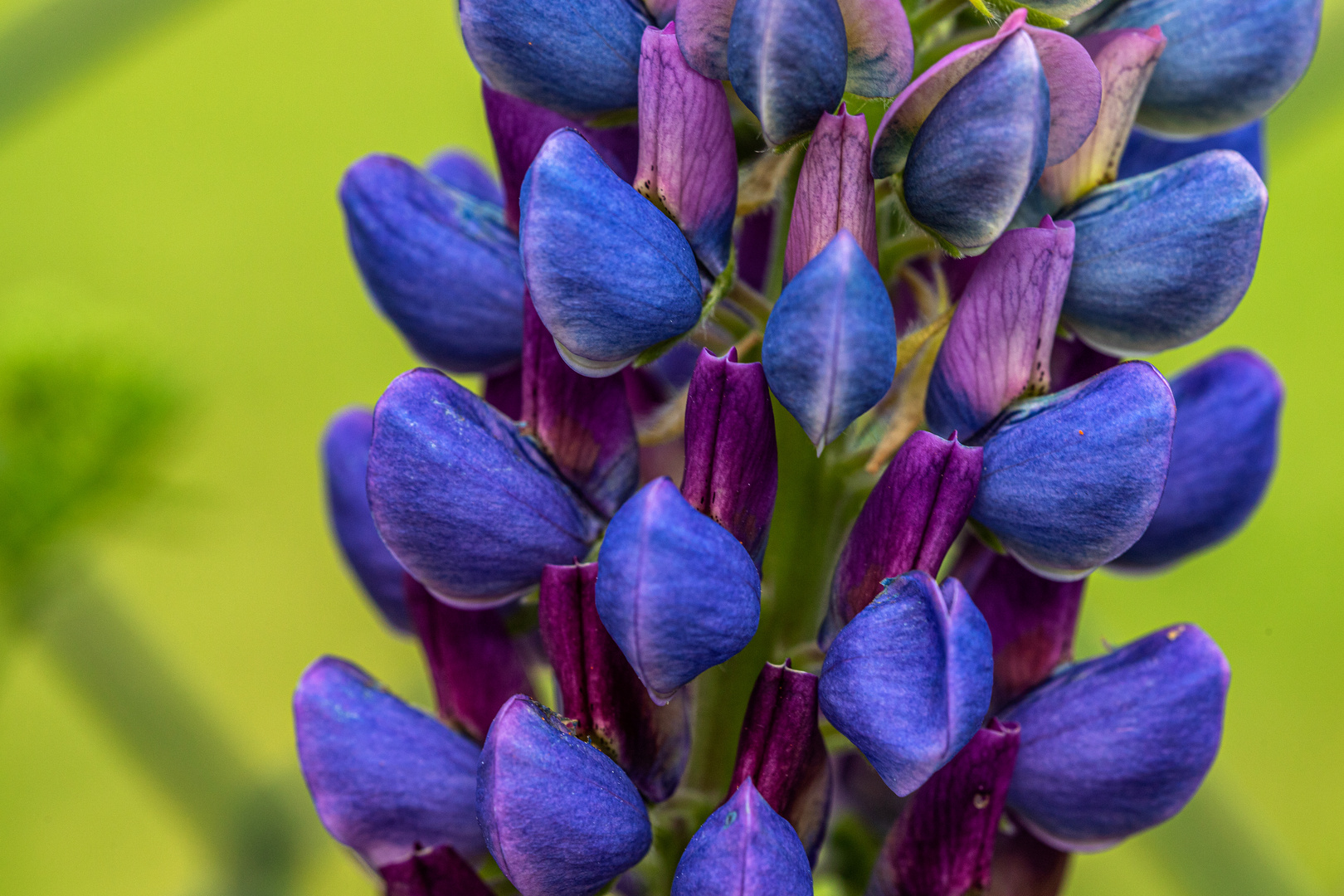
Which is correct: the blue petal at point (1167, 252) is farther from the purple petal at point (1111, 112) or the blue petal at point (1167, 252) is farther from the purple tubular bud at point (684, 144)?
the purple tubular bud at point (684, 144)

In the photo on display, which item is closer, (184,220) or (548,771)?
(548,771)

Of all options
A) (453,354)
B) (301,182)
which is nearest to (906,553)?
(453,354)

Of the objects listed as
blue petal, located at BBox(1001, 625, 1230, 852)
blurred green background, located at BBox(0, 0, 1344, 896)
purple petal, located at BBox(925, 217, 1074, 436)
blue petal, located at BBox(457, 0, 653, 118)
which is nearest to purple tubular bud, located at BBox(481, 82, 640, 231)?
blue petal, located at BBox(457, 0, 653, 118)

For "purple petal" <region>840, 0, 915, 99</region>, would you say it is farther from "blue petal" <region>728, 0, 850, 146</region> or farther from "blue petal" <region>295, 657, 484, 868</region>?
"blue petal" <region>295, 657, 484, 868</region>

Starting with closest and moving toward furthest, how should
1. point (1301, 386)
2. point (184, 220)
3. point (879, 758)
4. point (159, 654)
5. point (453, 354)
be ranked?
1. point (879, 758)
2. point (453, 354)
3. point (159, 654)
4. point (1301, 386)
5. point (184, 220)

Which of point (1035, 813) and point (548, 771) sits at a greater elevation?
point (548, 771)

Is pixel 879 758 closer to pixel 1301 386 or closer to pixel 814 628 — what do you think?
pixel 814 628

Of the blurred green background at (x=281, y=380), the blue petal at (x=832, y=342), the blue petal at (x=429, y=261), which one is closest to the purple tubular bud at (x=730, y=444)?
the blue petal at (x=832, y=342)
